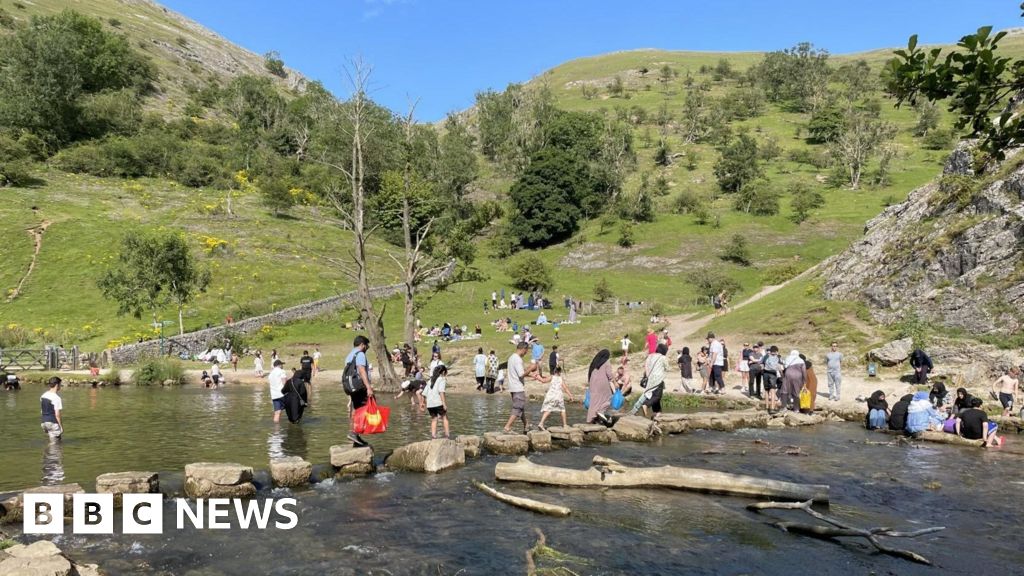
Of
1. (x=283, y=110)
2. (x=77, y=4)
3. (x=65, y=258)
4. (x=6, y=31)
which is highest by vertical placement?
(x=77, y=4)

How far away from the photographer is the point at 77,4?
15175 cm

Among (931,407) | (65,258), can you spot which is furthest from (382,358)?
(65,258)

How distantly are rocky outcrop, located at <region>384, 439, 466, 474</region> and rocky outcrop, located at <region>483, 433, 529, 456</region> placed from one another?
4.21ft

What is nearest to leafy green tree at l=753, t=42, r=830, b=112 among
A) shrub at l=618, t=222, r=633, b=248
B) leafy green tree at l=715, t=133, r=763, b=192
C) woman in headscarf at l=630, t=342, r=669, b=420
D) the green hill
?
the green hill

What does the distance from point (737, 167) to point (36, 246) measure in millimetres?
79914

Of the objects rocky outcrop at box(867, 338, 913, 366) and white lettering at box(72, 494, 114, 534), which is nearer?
white lettering at box(72, 494, 114, 534)

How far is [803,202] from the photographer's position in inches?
2844

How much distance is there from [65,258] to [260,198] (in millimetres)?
31505

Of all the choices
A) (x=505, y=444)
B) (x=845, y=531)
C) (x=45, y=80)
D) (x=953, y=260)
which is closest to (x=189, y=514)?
(x=505, y=444)

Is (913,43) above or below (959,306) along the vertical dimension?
above

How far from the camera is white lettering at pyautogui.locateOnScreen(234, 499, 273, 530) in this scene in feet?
31.7

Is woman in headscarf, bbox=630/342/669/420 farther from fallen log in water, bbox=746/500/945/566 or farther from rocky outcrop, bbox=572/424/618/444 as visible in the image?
fallen log in water, bbox=746/500/945/566

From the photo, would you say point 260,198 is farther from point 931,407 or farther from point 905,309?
point 931,407

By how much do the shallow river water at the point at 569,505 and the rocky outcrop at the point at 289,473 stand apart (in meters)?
0.26
